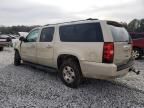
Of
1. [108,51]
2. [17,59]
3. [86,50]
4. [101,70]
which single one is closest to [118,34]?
[108,51]

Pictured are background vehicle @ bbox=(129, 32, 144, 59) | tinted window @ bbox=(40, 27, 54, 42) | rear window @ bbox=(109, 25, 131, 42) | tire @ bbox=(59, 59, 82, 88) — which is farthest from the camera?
background vehicle @ bbox=(129, 32, 144, 59)

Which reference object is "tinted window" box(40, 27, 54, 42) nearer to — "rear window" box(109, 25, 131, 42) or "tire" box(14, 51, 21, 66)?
"rear window" box(109, 25, 131, 42)

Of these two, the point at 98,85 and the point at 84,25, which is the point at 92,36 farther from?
the point at 98,85

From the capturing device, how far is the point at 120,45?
4840mm

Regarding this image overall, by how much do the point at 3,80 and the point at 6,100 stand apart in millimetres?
1906

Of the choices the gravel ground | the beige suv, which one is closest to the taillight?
the beige suv

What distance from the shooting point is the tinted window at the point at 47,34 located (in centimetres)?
636

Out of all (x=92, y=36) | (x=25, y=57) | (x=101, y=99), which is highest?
(x=92, y=36)


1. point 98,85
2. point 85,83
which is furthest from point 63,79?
point 98,85

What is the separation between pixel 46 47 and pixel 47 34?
0.49m

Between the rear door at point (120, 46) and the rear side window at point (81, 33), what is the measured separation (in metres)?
0.37

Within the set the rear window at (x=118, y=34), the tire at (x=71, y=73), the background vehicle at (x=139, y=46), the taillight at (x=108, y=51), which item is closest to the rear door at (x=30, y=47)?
the tire at (x=71, y=73)

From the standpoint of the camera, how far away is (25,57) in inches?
315

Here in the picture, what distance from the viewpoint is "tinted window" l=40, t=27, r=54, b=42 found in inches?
250
